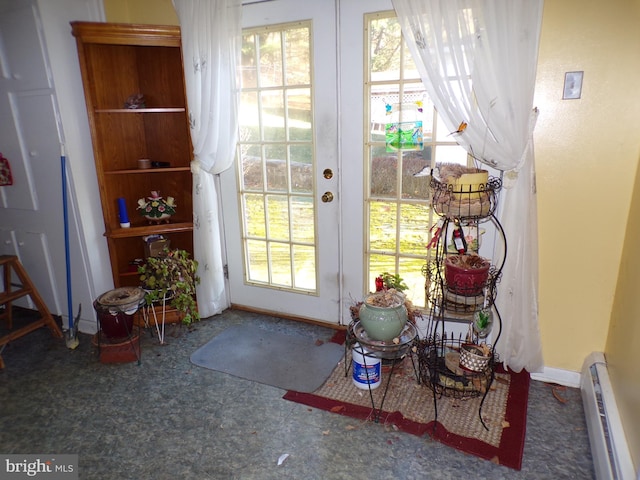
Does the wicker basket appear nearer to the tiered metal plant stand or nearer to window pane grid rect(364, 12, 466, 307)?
the tiered metal plant stand

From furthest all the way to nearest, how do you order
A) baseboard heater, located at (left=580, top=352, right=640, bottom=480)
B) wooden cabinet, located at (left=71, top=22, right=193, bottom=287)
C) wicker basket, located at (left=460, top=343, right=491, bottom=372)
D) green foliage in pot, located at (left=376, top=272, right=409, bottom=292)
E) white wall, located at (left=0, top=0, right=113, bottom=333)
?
wooden cabinet, located at (left=71, top=22, right=193, bottom=287)
white wall, located at (left=0, top=0, right=113, bottom=333)
green foliage in pot, located at (left=376, top=272, right=409, bottom=292)
wicker basket, located at (left=460, top=343, right=491, bottom=372)
baseboard heater, located at (left=580, top=352, right=640, bottom=480)

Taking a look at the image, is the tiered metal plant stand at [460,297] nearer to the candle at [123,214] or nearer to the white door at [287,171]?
the white door at [287,171]

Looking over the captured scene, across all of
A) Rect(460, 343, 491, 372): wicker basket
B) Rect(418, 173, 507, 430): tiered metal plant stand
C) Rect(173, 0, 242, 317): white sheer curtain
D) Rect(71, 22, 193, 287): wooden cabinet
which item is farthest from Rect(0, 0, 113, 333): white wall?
Rect(460, 343, 491, 372): wicker basket

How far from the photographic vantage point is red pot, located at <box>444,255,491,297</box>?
5.90 ft

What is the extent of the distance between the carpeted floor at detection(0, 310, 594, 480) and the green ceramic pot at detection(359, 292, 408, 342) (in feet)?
1.39

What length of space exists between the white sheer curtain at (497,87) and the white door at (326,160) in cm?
23

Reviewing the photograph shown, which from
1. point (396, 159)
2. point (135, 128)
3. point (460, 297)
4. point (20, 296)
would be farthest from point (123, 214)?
point (460, 297)

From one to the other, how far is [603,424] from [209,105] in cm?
254

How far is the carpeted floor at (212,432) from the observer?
1740 mm

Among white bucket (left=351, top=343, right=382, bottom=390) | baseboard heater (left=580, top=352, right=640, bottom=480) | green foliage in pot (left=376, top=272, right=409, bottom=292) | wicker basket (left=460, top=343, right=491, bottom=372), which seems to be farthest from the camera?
green foliage in pot (left=376, top=272, right=409, bottom=292)

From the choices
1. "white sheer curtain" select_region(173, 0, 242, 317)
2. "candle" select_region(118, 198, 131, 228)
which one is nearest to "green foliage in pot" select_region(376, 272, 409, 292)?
"white sheer curtain" select_region(173, 0, 242, 317)

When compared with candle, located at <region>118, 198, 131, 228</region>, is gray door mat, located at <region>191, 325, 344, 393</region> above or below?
below

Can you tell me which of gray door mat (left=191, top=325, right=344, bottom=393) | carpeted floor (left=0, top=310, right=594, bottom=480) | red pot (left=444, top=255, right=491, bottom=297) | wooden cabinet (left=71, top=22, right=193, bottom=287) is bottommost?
carpeted floor (left=0, top=310, right=594, bottom=480)

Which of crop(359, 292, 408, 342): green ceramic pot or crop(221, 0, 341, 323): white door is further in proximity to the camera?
crop(221, 0, 341, 323): white door
